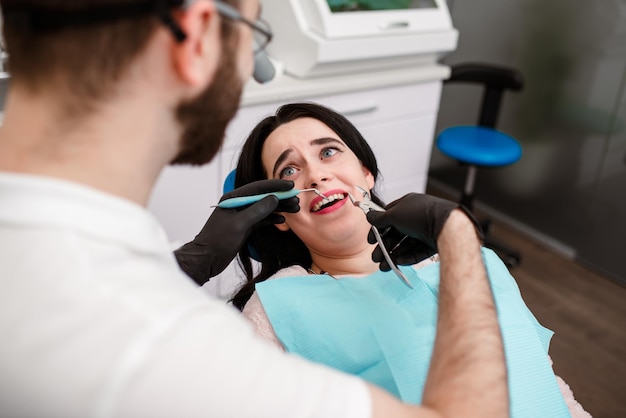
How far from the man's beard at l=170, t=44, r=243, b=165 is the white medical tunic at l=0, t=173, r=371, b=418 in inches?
6.2

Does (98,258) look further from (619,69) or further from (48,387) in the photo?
(619,69)

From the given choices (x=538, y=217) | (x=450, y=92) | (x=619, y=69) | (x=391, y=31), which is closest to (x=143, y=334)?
(x=391, y=31)

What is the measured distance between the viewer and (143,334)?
2.04ft

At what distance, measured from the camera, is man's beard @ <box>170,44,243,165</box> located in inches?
31.1

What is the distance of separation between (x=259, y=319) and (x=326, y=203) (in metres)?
0.33

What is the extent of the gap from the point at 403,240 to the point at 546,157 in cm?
198

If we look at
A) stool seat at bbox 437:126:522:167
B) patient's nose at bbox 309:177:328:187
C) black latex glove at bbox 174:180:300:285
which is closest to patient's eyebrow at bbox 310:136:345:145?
patient's nose at bbox 309:177:328:187

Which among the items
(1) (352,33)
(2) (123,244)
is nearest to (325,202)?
(2) (123,244)

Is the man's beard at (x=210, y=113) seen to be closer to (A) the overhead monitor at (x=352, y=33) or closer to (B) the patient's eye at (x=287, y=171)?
(B) the patient's eye at (x=287, y=171)

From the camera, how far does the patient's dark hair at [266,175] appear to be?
1.64 meters

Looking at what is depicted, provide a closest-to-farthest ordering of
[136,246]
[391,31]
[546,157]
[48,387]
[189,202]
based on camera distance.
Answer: [48,387] < [136,246] < [189,202] < [391,31] < [546,157]

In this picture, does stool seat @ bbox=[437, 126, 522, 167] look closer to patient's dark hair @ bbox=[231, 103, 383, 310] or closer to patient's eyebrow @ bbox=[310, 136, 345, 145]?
patient's dark hair @ bbox=[231, 103, 383, 310]

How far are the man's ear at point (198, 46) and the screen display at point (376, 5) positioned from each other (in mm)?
1566

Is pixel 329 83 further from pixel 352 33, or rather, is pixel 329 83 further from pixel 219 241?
pixel 219 241
